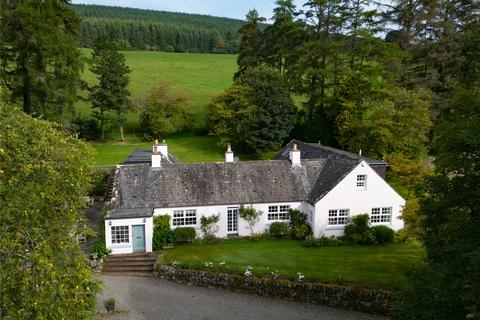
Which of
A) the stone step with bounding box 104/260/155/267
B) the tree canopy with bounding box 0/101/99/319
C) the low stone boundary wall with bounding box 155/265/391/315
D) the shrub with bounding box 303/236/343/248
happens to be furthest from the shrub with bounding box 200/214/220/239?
the tree canopy with bounding box 0/101/99/319

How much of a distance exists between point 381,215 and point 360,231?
6.62 ft

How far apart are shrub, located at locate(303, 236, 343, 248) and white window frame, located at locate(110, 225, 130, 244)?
33.8 ft

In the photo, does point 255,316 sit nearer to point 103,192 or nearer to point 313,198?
point 313,198

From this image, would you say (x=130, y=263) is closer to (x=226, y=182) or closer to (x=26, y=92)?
(x=226, y=182)

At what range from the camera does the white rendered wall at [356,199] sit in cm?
2722

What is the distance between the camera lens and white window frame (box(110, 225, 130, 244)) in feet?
82.3

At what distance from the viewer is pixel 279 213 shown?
28203mm

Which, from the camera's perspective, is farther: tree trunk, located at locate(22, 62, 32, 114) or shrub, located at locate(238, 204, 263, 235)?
tree trunk, located at locate(22, 62, 32, 114)

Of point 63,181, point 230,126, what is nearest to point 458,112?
point 63,181

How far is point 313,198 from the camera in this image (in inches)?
1097

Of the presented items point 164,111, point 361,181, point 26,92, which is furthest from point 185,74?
point 361,181

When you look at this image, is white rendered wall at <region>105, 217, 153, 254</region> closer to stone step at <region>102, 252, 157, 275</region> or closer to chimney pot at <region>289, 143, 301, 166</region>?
stone step at <region>102, 252, 157, 275</region>

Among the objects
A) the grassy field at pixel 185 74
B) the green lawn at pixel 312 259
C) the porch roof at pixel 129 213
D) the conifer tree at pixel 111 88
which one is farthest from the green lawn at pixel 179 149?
the green lawn at pixel 312 259

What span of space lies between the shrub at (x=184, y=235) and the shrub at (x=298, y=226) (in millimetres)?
6201
